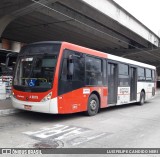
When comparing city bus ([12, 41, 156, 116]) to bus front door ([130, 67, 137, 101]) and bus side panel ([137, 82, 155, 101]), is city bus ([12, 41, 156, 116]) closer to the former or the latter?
bus front door ([130, 67, 137, 101])

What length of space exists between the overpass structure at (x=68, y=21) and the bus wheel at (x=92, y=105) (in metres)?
5.98

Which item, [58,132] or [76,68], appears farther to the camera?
[76,68]

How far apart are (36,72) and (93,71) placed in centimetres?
280

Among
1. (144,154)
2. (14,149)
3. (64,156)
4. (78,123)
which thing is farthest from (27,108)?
(144,154)

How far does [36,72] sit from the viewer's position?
9547 mm

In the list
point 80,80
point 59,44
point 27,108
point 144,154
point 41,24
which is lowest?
point 144,154

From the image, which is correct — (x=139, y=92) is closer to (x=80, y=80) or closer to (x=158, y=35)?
(x=80, y=80)

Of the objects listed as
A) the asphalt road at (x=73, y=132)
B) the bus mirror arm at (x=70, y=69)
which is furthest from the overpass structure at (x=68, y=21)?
the asphalt road at (x=73, y=132)

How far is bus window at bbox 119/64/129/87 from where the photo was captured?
1380cm

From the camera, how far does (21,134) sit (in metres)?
7.39

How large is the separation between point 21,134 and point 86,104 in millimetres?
3863

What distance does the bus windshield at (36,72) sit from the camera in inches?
366

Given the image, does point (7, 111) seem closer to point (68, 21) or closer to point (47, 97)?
point (47, 97)

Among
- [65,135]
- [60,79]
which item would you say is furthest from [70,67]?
[65,135]
